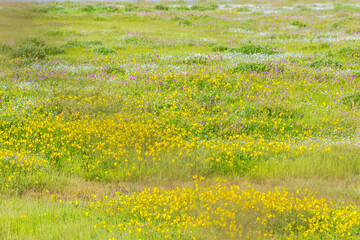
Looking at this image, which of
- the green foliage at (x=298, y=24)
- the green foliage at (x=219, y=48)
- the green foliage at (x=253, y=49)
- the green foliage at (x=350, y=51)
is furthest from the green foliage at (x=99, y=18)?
the green foliage at (x=350, y=51)

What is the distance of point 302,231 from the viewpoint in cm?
564

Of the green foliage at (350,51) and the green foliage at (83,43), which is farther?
the green foliage at (83,43)

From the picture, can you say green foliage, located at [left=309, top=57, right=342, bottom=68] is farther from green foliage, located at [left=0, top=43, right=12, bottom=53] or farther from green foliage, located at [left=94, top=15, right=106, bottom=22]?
green foliage, located at [left=94, top=15, right=106, bottom=22]

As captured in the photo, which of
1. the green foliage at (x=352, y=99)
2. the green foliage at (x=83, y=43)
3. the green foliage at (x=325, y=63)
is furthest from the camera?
the green foliage at (x=83, y=43)

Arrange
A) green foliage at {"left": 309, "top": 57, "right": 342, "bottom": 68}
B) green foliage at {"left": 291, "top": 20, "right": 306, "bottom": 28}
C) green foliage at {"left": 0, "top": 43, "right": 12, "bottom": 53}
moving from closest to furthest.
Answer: green foliage at {"left": 309, "top": 57, "right": 342, "bottom": 68} → green foliage at {"left": 0, "top": 43, "right": 12, "bottom": 53} → green foliage at {"left": 291, "top": 20, "right": 306, "bottom": 28}

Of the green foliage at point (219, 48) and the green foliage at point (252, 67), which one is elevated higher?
the green foliage at point (219, 48)

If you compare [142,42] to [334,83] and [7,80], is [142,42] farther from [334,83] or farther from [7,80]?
[334,83]

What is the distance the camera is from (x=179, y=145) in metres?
8.42

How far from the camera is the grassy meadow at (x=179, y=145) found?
5723 mm

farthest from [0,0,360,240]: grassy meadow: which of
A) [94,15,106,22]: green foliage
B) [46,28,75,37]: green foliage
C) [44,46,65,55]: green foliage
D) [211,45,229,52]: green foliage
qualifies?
[94,15,106,22]: green foliage

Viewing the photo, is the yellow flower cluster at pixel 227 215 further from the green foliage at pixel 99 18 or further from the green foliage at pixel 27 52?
the green foliage at pixel 99 18

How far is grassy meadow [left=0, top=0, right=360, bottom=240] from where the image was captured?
18.8ft

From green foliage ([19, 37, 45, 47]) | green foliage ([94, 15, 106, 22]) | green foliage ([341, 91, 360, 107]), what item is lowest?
green foliage ([341, 91, 360, 107])

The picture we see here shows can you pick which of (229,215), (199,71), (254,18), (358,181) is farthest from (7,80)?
(254,18)
